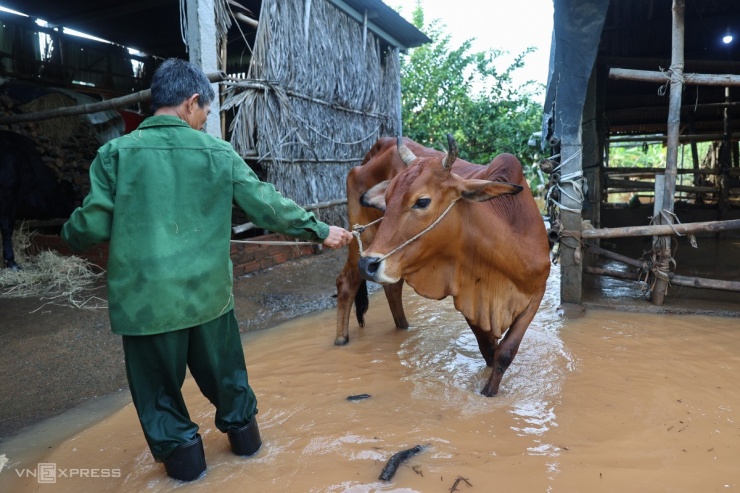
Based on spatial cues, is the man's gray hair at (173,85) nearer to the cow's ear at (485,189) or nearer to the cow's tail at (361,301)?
the cow's ear at (485,189)

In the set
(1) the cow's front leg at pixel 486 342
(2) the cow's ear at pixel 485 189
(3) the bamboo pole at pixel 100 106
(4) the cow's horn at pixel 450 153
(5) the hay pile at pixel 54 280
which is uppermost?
(3) the bamboo pole at pixel 100 106

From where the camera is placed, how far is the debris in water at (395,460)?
2290 millimetres

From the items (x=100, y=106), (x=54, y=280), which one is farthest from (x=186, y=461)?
(x=54, y=280)

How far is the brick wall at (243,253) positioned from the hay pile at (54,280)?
184mm

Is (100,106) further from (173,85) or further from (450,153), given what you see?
(450,153)

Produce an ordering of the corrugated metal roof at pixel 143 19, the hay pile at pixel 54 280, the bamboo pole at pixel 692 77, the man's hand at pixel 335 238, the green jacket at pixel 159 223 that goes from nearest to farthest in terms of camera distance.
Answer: the green jacket at pixel 159 223 < the man's hand at pixel 335 238 < the bamboo pole at pixel 692 77 < the hay pile at pixel 54 280 < the corrugated metal roof at pixel 143 19

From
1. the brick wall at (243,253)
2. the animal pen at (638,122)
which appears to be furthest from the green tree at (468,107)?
the brick wall at (243,253)

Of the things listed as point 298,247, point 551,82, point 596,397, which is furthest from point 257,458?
point 298,247

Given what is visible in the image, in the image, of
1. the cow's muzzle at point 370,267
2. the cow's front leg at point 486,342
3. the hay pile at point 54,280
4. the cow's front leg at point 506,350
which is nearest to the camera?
the cow's muzzle at point 370,267

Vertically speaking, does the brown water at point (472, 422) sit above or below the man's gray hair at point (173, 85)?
below

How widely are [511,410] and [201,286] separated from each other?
1857 mm

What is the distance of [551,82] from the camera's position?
5109mm

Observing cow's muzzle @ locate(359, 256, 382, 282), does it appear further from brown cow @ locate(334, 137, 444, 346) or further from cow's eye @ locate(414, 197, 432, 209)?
brown cow @ locate(334, 137, 444, 346)

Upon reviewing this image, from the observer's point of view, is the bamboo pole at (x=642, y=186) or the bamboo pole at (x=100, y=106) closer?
the bamboo pole at (x=100, y=106)
